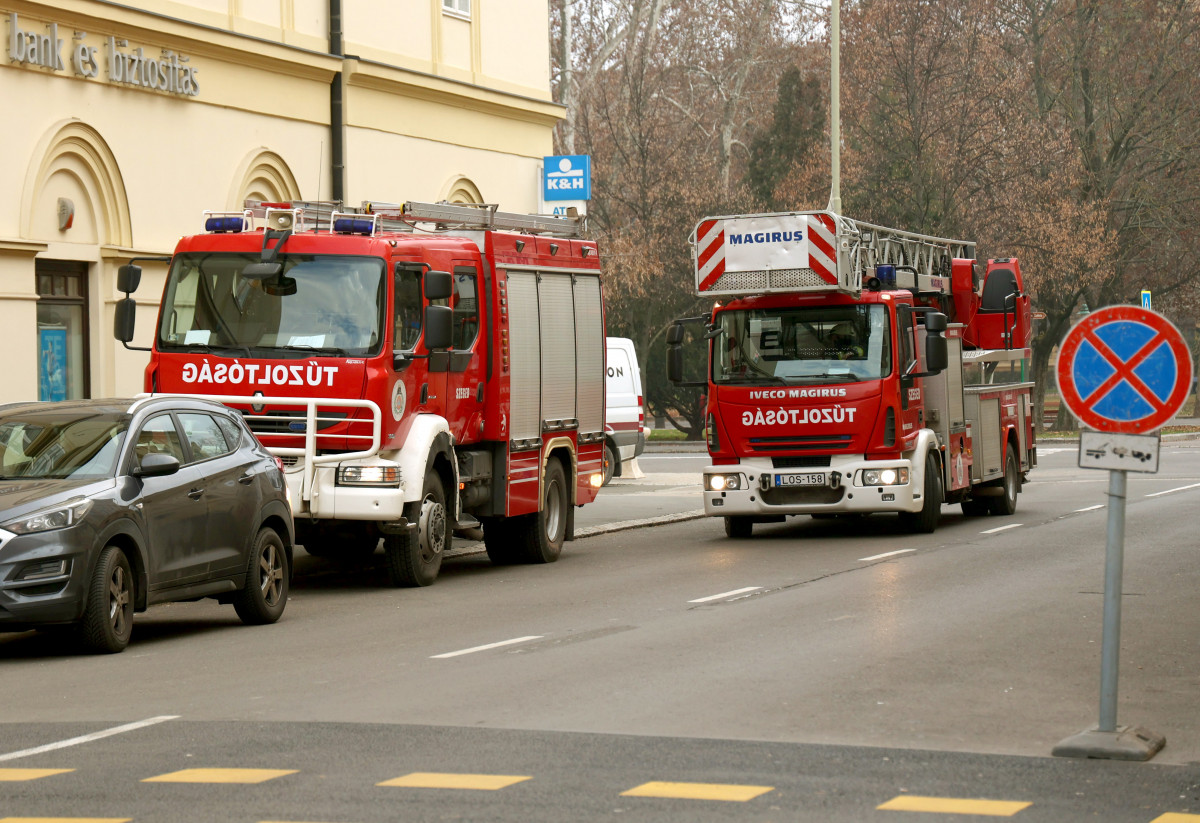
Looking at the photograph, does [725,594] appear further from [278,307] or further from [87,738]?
[87,738]

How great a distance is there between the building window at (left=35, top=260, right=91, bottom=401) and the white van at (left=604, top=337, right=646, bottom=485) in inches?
440

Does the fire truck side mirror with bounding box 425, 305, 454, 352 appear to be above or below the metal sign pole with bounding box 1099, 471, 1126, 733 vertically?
above

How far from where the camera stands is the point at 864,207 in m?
46.4

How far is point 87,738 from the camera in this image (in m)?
8.48

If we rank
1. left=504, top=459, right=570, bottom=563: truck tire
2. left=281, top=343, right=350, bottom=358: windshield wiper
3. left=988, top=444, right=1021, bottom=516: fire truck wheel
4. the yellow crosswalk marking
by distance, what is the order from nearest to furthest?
the yellow crosswalk marking
left=281, top=343, right=350, bottom=358: windshield wiper
left=504, top=459, right=570, bottom=563: truck tire
left=988, top=444, right=1021, bottom=516: fire truck wheel

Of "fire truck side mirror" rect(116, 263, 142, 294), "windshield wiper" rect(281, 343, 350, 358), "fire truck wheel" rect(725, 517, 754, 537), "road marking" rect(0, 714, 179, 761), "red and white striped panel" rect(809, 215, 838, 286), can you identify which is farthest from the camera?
"fire truck wheel" rect(725, 517, 754, 537)

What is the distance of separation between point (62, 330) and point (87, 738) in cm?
1227

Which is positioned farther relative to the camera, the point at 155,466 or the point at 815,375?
the point at 815,375

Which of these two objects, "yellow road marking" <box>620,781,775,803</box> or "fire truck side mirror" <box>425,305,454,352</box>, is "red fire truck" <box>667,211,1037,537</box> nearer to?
"fire truck side mirror" <box>425,305,454,352</box>

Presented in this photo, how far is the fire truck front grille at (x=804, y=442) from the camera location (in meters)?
19.5

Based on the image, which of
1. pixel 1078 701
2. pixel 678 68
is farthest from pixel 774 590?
pixel 678 68

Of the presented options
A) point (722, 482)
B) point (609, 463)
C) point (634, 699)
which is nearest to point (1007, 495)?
point (722, 482)

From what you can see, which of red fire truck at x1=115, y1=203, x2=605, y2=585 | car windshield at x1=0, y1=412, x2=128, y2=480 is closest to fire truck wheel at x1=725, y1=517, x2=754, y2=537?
red fire truck at x1=115, y1=203, x2=605, y2=585

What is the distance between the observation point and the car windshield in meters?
11.8
